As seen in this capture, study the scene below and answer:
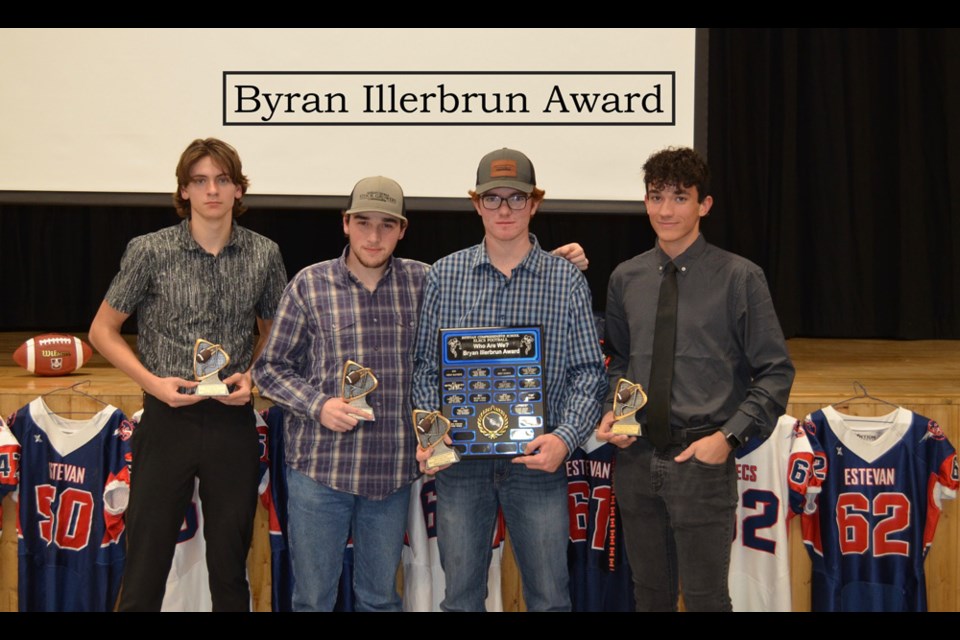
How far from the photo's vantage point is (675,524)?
259 centimetres

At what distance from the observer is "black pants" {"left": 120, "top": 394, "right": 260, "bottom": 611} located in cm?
272

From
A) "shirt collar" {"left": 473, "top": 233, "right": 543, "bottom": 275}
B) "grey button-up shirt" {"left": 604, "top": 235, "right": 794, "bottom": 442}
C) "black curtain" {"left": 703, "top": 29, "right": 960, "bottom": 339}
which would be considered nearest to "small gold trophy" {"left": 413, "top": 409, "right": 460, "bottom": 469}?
"shirt collar" {"left": 473, "top": 233, "right": 543, "bottom": 275}

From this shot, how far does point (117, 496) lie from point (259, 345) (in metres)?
0.77

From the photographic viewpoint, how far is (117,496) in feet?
10.5

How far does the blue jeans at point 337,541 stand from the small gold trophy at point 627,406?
2.15 feet

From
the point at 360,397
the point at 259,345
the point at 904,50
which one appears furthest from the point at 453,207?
the point at 904,50

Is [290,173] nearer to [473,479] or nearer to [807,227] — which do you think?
[473,479]

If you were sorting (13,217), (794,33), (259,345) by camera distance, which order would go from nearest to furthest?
(259,345) < (794,33) < (13,217)

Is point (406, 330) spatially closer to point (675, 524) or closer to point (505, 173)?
point (505, 173)

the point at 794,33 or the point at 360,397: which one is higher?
the point at 794,33

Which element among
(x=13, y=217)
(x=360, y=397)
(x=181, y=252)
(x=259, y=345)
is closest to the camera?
(x=360, y=397)

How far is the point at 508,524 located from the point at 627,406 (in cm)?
48

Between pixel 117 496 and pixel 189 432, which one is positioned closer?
pixel 189 432

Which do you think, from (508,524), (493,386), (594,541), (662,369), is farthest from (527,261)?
(594,541)
